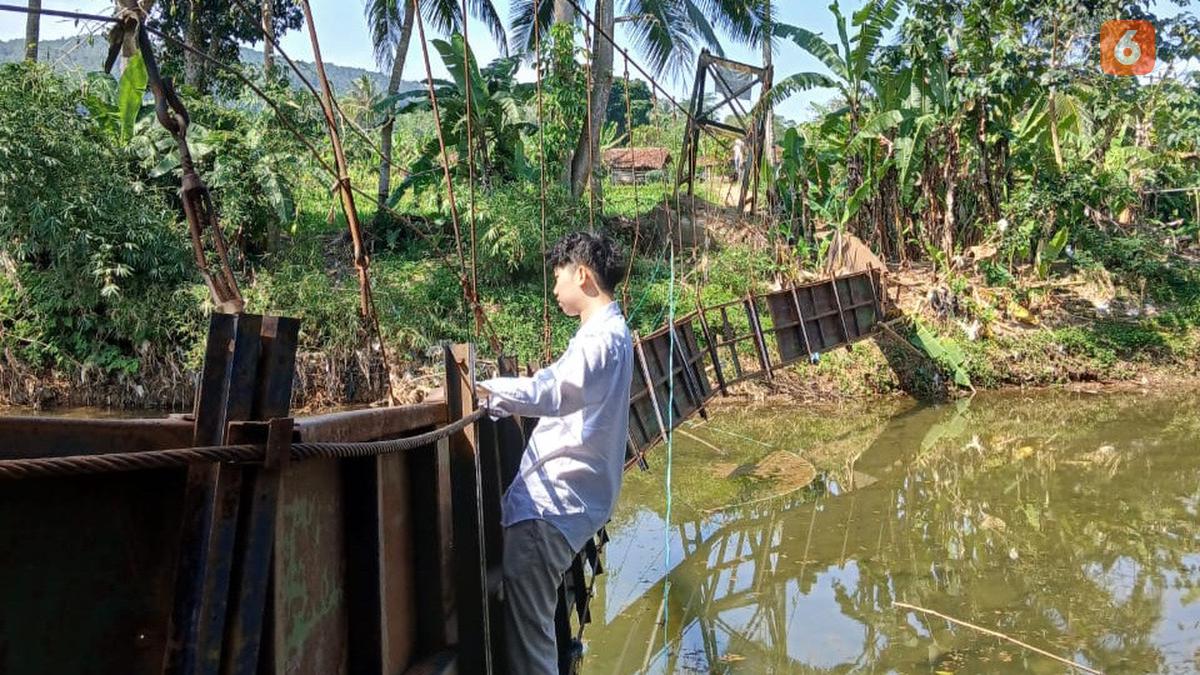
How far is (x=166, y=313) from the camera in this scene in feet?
40.3

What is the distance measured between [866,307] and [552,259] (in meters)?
8.25

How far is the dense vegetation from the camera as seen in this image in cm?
1222

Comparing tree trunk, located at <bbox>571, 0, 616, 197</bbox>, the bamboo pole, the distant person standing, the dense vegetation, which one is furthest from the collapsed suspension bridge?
the distant person standing

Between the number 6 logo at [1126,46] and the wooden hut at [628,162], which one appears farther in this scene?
the wooden hut at [628,162]

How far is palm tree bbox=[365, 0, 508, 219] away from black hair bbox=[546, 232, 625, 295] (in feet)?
44.3

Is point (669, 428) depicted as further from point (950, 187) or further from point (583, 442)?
point (950, 187)

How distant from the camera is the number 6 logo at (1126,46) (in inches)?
560

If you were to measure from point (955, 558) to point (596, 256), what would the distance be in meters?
4.59

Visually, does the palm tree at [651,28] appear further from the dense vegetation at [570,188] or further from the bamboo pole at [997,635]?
the bamboo pole at [997,635]

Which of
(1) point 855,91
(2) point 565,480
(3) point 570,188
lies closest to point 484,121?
(3) point 570,188

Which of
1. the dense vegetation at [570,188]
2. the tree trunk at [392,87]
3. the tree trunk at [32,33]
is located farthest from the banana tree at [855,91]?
the tree trunk at [32,33]

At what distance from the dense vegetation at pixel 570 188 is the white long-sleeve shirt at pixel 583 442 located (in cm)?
839

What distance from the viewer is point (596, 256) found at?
8.79 feet

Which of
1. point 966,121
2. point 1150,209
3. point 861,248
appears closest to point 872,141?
point 966,121
